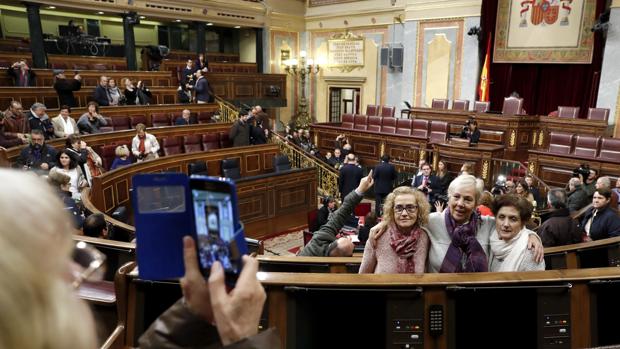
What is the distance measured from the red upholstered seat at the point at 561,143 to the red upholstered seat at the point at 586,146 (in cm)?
12

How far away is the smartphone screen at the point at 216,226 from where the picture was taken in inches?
32.3

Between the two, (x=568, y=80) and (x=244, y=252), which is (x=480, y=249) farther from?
(x=568, y=80)

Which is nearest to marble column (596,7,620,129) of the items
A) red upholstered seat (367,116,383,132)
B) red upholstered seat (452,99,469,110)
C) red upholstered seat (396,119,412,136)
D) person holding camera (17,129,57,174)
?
red upholstered seat (452,99,469,110)

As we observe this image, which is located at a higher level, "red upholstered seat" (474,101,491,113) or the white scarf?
"red upholstered seat" (474,101,491,113)

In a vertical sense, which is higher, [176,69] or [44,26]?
[44,26]

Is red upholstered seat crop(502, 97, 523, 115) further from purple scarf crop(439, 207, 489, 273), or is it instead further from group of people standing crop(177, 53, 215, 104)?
purple scarf crop(439, 207, 489, 273)

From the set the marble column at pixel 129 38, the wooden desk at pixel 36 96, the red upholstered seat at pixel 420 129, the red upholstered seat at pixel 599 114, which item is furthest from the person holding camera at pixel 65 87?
the red upholstered seat at pixel 599 114

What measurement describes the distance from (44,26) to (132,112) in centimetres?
845

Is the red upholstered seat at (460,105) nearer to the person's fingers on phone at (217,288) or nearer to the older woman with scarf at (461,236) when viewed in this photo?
the older woman with scarf at (461,236)

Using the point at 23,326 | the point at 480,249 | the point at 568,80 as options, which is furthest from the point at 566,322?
the point at 568,80

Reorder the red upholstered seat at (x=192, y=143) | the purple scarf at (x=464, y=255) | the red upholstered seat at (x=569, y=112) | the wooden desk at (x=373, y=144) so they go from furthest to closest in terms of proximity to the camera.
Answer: the wooden desk at (x=373, y=144), the red upholstered seat at (x=569, y=112), the red upholstered seat at (x=192, y=143), the purple scarf at (x=464, y=255)

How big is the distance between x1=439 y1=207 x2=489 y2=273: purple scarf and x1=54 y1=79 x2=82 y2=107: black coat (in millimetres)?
8370

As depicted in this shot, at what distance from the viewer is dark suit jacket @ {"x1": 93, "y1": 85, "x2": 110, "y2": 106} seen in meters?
8.94

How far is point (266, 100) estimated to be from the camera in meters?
14.8
